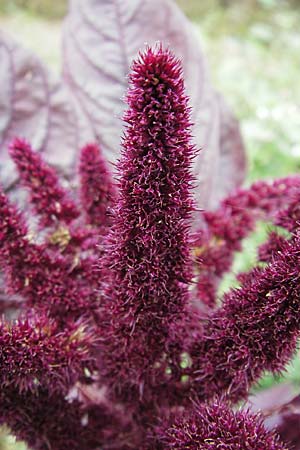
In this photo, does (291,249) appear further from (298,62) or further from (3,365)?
(298,62)

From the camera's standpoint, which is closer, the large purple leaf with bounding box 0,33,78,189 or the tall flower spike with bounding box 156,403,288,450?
the tall flower spike with bounding box 156,403,288,450

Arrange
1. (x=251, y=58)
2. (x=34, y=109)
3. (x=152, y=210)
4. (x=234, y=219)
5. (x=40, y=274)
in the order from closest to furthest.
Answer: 1. (x=152, y=210)
2. (x=40, y=274)
3. (x=234, y=219)
4. (x=34, y=109)
5. (x=251, y=58)

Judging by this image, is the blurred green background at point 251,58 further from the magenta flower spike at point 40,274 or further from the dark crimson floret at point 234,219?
the magenta flower spike at point 40,274

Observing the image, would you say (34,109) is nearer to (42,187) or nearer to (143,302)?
(42,187)

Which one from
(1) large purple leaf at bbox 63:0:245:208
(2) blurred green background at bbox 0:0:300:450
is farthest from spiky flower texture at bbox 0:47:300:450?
(2) blurred green background at bbox 0:0:300:450

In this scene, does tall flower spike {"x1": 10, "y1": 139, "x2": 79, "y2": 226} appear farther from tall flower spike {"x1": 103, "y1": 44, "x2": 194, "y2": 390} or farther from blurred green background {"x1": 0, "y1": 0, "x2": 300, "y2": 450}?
blurred green background {"x1": 0, "y1": 0, "x2": 300, "y2": 450}

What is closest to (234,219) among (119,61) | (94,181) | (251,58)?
(94,181)

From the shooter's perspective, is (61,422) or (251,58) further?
(251,58)

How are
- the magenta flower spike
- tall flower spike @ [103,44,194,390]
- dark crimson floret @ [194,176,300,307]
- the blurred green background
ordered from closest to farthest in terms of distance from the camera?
tall flower spike @ [103,44,194,390], the magenta flower spike, dark crimson floret @ [194,176,300,307], the blurred green background
